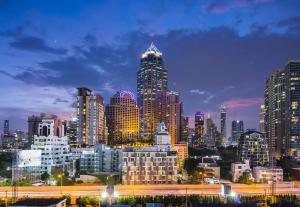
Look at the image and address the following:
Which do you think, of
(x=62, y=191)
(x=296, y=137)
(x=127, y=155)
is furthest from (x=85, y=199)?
(x=296, y=137)

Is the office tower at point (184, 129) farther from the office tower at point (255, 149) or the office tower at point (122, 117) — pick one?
the office tower at point (255, 149)

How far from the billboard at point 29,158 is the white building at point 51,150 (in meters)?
0.43

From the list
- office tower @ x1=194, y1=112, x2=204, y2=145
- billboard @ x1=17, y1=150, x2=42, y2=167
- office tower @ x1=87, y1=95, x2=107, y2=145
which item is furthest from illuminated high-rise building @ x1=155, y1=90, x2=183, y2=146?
billboard @ x1=17, y1=150, x2=42, y2=167

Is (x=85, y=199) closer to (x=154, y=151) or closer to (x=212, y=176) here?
(x=154, y=151)

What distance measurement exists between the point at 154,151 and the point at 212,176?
989 centimetres

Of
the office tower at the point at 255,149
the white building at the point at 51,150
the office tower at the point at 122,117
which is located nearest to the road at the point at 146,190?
the white building at the point at 51,150

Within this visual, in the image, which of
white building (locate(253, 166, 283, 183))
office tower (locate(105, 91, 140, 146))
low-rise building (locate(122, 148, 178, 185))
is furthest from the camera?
office tower (locate(105, 91, 140, 146))

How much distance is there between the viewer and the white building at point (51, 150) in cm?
4497

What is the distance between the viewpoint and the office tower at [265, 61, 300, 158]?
3209 inches

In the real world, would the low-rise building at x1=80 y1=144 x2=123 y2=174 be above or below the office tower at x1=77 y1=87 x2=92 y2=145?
below

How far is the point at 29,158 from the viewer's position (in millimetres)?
43750

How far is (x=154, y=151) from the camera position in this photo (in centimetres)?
4184

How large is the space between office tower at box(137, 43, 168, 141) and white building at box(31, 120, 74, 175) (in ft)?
199

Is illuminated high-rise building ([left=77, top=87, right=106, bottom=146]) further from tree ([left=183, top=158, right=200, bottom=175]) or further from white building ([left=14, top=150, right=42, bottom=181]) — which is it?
white building ([left=14, top=150, right=42, bottom=181])
